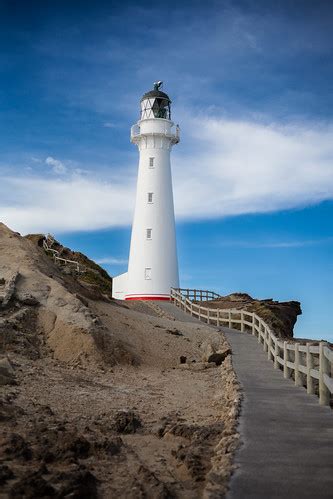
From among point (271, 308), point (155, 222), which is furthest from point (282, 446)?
point (155, 222)

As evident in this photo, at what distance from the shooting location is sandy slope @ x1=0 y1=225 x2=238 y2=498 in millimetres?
7121

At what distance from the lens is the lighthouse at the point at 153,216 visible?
39.2m

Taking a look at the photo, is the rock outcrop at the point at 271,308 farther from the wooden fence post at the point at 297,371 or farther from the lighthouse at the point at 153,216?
the wooden fence post at the point at 297,371

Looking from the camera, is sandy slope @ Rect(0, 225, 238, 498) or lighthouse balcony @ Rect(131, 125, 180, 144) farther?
lighthouse balcony @ Rect(131, 125, 180, 144)

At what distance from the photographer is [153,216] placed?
129 ft

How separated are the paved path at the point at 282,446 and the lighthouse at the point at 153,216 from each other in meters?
24.9

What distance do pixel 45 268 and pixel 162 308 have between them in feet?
39.7

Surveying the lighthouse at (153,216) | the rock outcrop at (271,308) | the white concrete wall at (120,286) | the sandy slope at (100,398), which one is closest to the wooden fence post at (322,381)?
the sandy slope at (100,398)

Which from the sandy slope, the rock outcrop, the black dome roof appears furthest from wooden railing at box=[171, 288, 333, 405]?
the black dome roof

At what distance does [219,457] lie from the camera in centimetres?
758

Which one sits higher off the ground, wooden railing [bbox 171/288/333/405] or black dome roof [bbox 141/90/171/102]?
black dome roof [bbox 141/90/171/102]

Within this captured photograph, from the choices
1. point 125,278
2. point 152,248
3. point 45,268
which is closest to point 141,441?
point 45,268

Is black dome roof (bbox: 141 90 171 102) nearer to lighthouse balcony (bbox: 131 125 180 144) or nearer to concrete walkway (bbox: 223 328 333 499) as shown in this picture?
lighthouse balcony (bbox: 131 125 180 144)

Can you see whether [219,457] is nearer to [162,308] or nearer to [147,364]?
[147,364]
